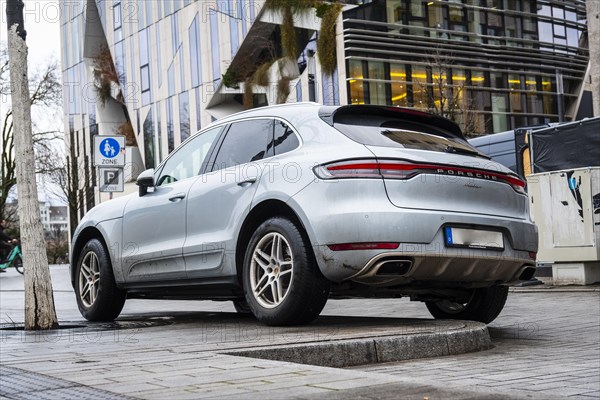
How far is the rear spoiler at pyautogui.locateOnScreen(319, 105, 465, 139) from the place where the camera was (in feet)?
21.1

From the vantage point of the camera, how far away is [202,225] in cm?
693

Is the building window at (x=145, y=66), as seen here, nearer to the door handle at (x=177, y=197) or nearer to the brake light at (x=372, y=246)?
the door handle at (x=177, y=197)

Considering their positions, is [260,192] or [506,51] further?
[506,51]

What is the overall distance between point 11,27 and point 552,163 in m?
9.94

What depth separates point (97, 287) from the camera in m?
8.20

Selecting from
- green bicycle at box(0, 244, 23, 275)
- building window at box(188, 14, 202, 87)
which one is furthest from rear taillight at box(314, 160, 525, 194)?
building window at box(188, 14, 202, 87)

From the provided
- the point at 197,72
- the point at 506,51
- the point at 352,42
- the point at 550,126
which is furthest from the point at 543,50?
the point at 550,126

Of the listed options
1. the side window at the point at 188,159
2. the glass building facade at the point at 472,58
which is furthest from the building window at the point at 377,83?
the side window at the point at 188,159

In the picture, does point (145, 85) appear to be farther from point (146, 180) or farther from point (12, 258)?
point (146, 180)

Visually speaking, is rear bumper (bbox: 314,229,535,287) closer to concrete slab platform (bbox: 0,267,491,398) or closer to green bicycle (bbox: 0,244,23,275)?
concrete slab platform (bbox: 0,267,491,398)

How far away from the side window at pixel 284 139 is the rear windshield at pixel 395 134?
356mm

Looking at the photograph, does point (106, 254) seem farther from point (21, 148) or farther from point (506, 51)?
point (506, 51)

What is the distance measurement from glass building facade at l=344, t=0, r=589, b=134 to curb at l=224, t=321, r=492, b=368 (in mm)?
24384

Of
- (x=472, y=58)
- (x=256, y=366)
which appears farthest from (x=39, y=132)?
(x=256, y=366)
